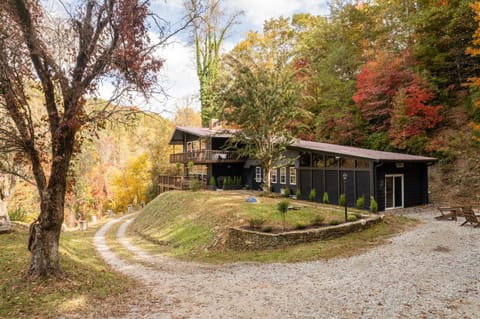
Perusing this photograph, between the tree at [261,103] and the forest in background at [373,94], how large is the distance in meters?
0.98

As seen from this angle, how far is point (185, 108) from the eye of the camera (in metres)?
43.4

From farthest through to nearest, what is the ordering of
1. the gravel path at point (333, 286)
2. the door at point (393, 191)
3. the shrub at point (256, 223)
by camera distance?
the door at point (393, 191) < the shrub at point (256, 223) < the gravel path at point (333, 286)

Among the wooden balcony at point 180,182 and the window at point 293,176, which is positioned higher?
the window at point 293,176

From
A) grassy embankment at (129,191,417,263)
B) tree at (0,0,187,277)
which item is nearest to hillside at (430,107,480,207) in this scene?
grassy embankment at (129,191,417,263)

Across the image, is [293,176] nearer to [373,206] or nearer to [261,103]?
[261,103]

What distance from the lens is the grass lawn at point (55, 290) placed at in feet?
17.8

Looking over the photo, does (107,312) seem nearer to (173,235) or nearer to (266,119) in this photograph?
(173,235)

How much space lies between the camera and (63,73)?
636 cm

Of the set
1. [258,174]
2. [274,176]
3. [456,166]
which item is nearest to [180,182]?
[258,174]

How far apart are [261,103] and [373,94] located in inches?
404

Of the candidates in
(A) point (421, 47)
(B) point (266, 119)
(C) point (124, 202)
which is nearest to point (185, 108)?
(C) point (124, 202)

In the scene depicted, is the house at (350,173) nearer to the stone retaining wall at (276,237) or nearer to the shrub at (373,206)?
the shrub at (373,206)

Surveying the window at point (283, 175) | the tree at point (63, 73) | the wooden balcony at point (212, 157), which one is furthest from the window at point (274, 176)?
the tree at point (63, 73)

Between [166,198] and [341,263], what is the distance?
53.2ft
